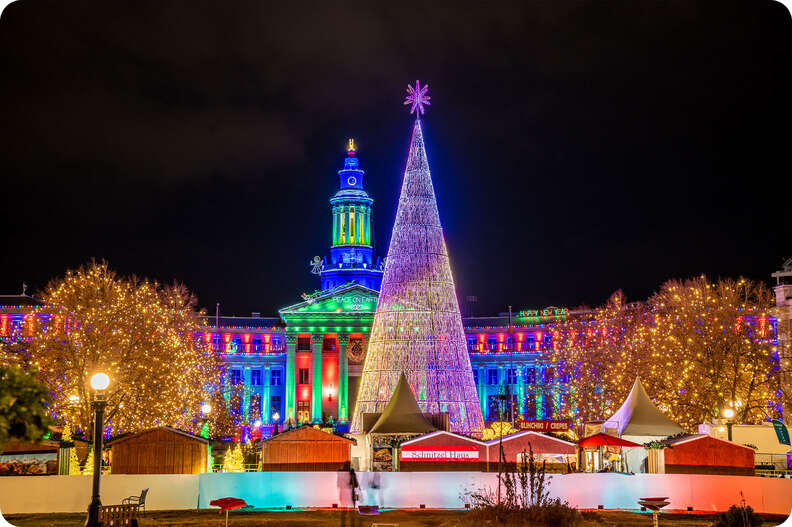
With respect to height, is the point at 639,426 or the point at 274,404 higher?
the point at 274,404

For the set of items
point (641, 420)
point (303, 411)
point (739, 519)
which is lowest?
point (739, 519)

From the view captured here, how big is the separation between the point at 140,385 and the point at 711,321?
36574 mm

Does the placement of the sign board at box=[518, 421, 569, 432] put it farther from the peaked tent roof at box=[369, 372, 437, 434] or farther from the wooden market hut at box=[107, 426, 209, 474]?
the wooden market hut at box=[107, 426, 209, 474]

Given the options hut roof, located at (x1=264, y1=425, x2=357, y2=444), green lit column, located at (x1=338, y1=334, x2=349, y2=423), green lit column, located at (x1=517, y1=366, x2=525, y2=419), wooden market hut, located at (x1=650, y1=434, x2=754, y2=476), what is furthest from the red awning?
green lit column, located at (x1=338, y1=334, x2=349, y2=423)

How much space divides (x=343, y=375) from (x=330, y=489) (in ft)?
307

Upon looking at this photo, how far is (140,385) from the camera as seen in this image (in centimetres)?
5794

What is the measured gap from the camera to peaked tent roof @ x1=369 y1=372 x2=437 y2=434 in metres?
42.9

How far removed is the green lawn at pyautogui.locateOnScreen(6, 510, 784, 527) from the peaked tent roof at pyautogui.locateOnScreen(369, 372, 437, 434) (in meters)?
7.90

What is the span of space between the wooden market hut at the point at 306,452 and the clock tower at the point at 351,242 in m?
111

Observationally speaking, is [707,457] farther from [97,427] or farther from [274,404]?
[274,404]

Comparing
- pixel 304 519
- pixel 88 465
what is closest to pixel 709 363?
pixel 304 519

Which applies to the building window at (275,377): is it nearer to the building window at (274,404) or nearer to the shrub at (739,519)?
the building window at (274,404)

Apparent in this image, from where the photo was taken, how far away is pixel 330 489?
120 ft

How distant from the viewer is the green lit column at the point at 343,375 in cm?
12825
